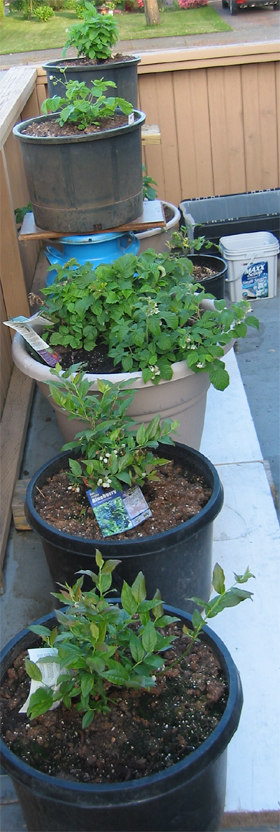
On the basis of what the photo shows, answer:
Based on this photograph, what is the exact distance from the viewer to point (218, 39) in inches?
234

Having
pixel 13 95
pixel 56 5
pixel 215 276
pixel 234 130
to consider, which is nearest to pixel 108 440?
pixel 215 276

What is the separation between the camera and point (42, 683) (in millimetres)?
1041

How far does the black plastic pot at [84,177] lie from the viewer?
2.03 m

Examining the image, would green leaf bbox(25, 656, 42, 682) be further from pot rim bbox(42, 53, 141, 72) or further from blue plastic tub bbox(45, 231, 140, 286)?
pot rim bbox(42, 53, 141, 72)

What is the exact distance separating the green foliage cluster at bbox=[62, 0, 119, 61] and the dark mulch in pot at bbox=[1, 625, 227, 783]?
2.23 metres

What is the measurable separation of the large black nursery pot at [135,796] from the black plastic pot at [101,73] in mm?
2446

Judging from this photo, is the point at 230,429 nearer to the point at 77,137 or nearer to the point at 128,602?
the point at 77,137

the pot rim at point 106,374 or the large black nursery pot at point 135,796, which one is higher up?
the pot rim at point 106,374

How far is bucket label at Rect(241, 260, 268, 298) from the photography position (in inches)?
149

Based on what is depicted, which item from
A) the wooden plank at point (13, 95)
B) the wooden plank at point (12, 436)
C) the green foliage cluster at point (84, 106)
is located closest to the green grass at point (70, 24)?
the wooden plank at point (13, 95)

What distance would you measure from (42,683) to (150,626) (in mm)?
193

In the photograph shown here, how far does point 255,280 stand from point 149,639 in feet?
10.2

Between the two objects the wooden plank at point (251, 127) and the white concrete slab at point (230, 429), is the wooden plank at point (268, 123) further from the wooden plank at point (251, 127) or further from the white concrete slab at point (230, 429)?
the white concrete slab at point (230, 429)

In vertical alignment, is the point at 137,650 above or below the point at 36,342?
below
